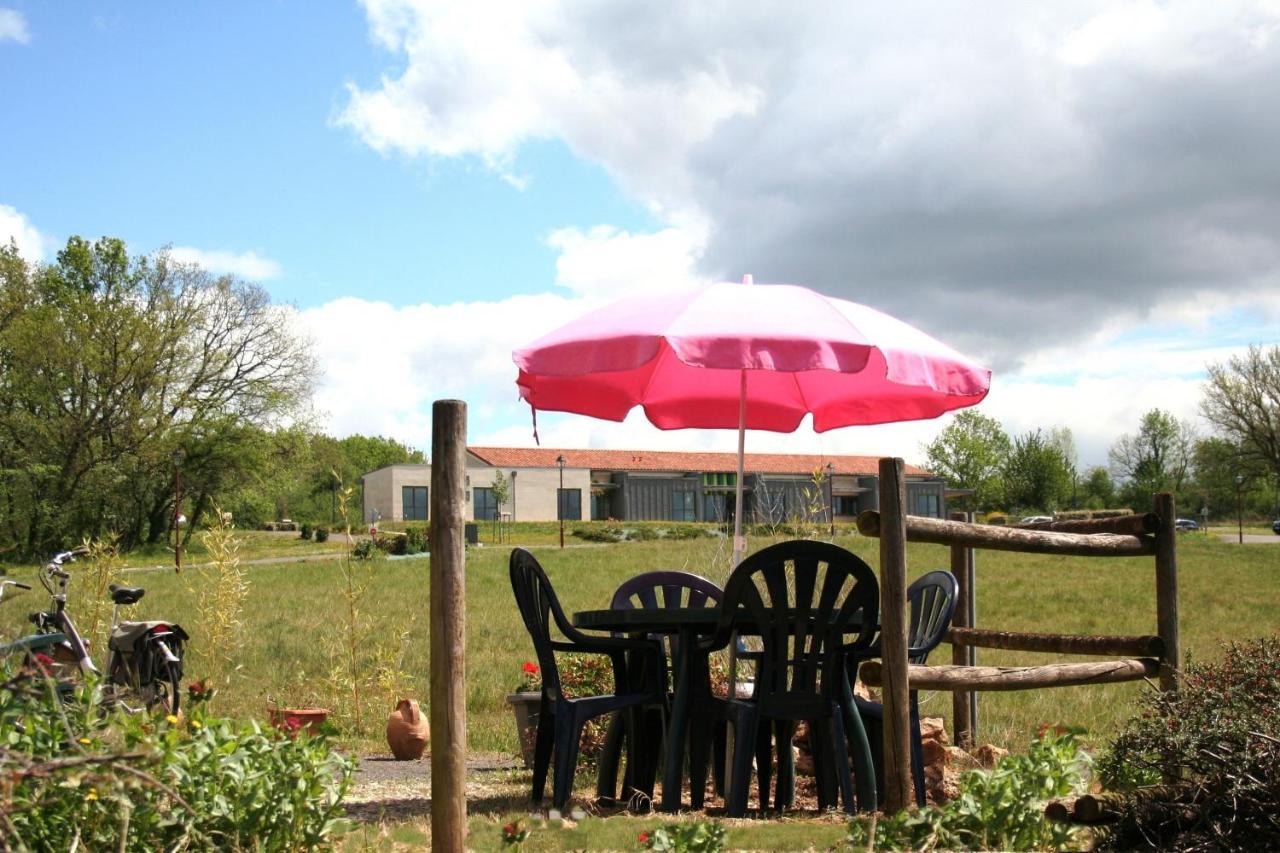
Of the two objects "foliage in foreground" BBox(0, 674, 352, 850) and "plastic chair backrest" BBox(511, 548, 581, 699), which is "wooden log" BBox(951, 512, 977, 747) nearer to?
"plastic chair backrest" BBox(511, 548, 581, 699)

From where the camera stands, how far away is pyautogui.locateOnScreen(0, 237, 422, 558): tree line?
38000 millimetres

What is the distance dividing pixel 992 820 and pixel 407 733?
12.7 feet

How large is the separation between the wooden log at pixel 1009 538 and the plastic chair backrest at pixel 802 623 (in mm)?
256

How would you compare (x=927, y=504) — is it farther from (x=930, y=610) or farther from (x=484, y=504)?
(x=930, y=610)

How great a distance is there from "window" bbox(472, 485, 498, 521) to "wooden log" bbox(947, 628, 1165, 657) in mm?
53290

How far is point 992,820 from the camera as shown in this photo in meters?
4.09

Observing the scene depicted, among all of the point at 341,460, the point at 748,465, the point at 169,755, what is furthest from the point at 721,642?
the point at 748,465

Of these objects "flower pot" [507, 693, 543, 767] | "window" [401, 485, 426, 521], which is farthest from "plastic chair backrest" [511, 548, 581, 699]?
"window" [401, 485, 426, 521]

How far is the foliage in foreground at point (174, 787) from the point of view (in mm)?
3121

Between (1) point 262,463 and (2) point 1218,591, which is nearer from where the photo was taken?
(2) point 1218,591

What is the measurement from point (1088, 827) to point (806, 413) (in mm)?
3695

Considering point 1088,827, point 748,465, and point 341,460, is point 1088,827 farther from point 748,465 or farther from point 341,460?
point 748,465

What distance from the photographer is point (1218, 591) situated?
22.8 meters

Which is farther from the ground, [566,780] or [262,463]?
[262,463]
